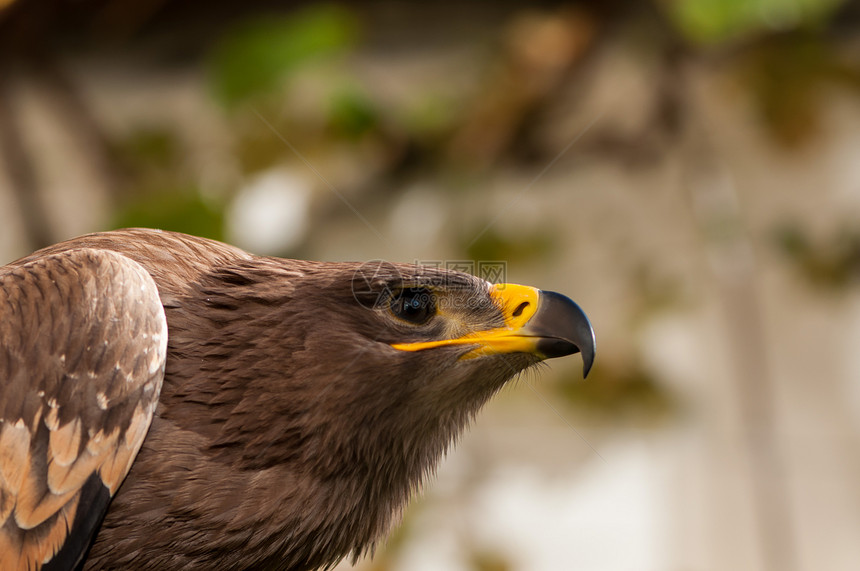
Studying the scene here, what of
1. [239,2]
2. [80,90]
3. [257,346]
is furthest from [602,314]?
[257,346]

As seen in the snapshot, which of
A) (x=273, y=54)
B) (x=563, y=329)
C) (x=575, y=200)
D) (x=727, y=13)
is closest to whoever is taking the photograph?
(x=563, y=329)

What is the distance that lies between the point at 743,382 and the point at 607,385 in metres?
0.61

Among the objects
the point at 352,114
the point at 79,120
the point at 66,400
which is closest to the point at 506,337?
the point at 66,400

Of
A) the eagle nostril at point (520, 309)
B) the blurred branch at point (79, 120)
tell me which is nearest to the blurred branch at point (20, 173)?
the blurred branch at point (79, 120)

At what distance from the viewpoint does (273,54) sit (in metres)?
3.67

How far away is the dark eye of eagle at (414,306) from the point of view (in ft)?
5.32

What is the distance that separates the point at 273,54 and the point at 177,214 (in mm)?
752

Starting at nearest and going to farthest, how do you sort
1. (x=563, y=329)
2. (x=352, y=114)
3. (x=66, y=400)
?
1. (x=66, y=400)
2. (x=563, y=329)
3. (x=352, y=114)

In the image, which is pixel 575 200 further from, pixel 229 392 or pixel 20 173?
pixel 229 392

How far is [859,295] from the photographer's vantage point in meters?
4.23

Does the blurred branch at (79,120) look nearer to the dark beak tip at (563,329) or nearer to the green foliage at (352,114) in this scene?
the green foliage at (352,114)

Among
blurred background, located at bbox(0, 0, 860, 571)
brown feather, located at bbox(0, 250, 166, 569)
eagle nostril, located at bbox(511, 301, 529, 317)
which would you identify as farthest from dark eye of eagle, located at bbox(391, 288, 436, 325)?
blurred background, located at bbox(0, 0, 860, 571)

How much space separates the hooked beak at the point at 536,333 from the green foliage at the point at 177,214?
210 centimetres

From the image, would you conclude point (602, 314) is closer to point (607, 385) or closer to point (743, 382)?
point (607, 385)
